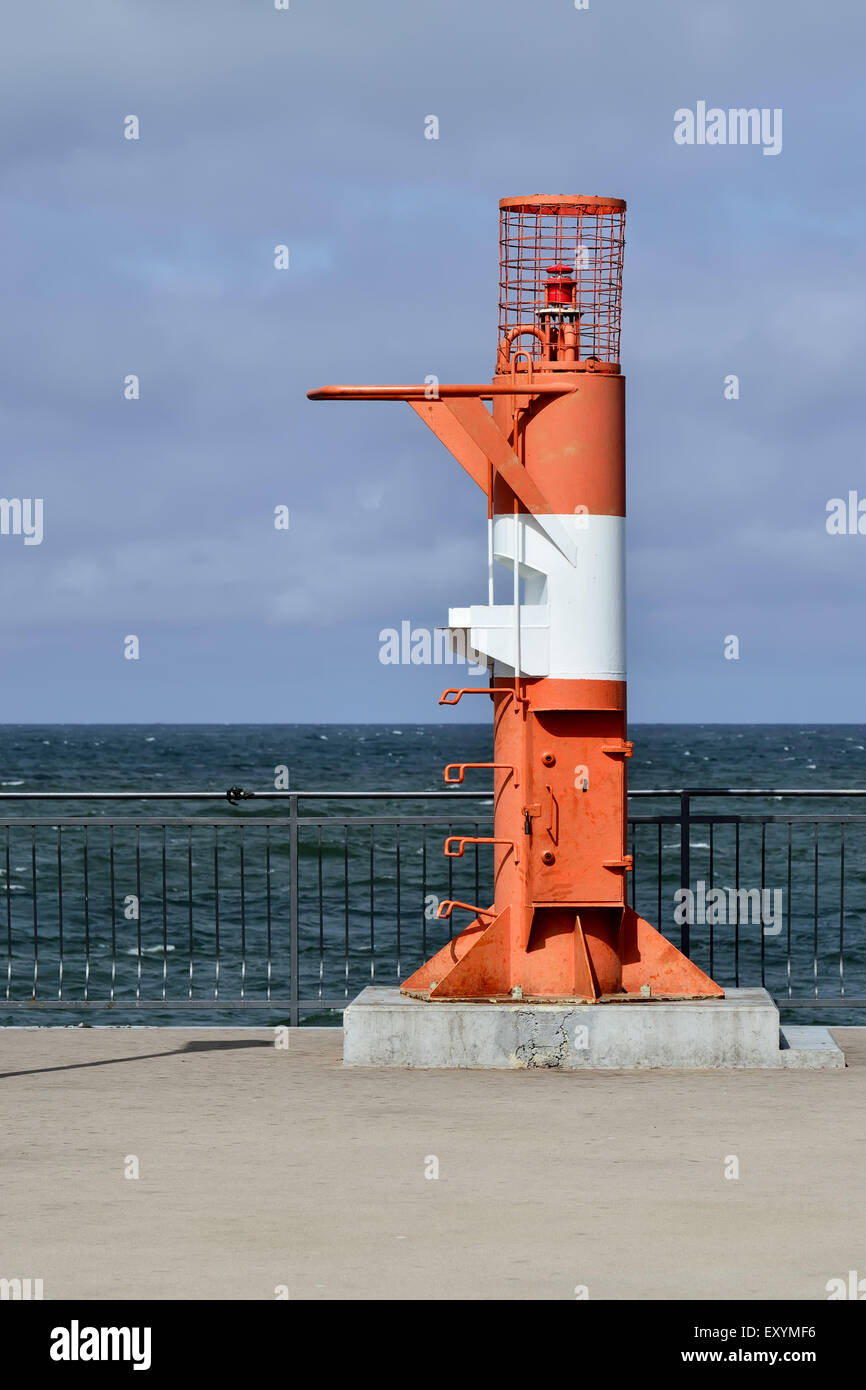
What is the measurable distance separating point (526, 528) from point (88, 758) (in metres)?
90.5

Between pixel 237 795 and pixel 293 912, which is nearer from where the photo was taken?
pixel 293 912

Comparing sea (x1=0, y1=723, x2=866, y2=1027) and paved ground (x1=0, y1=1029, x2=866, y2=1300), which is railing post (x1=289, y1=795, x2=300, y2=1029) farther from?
paved ground (x1=0, y1=1029, x2=866, y2=1300)

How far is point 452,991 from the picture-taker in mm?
9875

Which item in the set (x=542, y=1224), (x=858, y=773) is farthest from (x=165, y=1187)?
(x=858, y=773)

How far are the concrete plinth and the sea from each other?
55 cm

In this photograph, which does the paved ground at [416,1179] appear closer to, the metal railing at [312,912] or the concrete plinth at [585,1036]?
Result: the concrete plinth at [585,1036]

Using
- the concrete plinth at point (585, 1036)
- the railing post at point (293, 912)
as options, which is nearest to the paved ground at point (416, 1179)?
the concrete plinth at point (585, 1036)

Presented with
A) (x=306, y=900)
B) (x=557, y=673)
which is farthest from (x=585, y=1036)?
(x=306, y=900)

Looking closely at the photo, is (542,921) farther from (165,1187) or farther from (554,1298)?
(554,1298)

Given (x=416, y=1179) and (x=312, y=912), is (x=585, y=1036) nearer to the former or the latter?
(x=416, y=1179)

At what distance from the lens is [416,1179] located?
7.25 metres

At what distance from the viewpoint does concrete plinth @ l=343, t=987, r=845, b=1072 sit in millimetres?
9648

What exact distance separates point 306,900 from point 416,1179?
80.7 feet

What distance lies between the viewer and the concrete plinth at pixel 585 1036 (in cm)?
965
